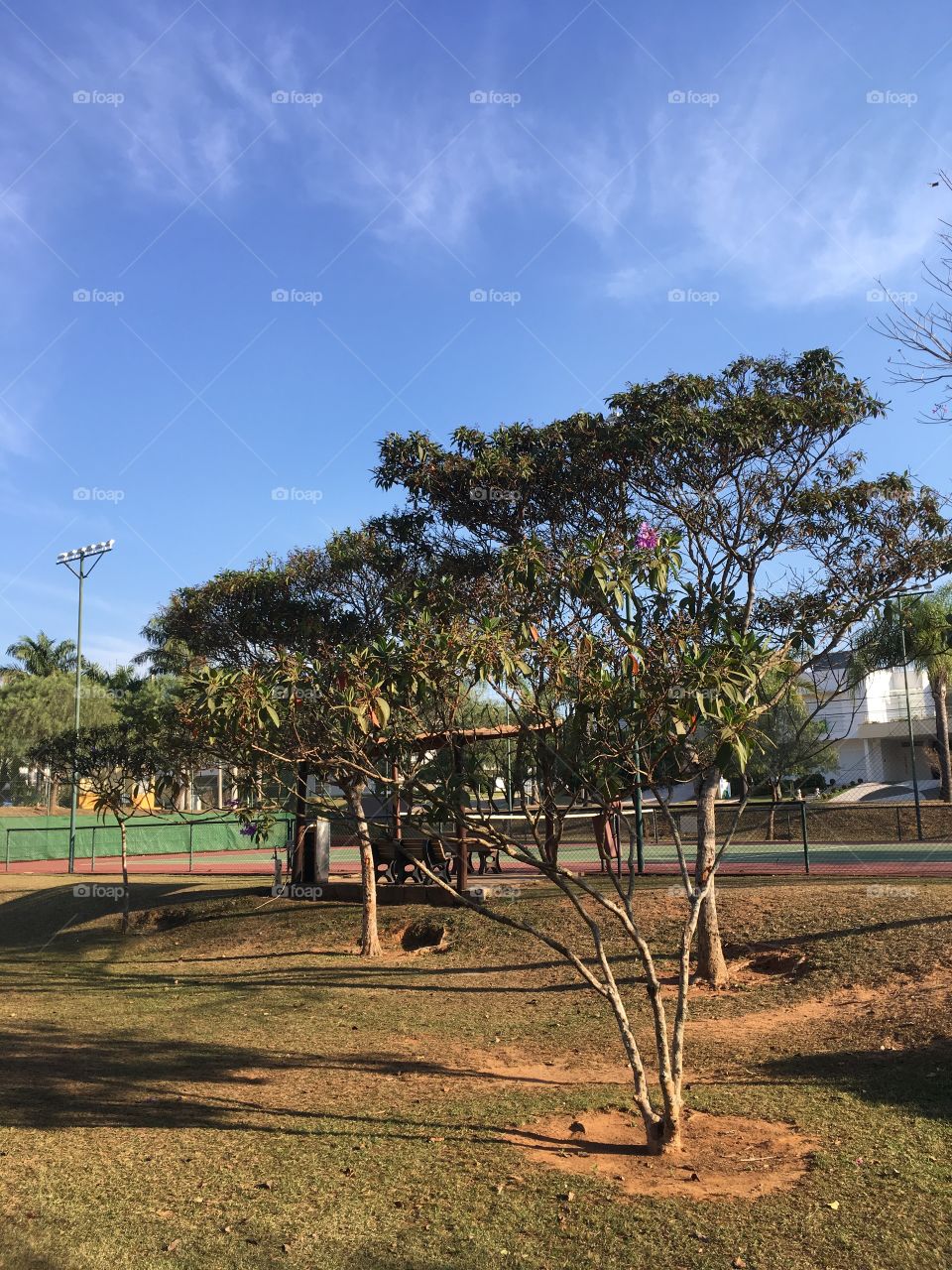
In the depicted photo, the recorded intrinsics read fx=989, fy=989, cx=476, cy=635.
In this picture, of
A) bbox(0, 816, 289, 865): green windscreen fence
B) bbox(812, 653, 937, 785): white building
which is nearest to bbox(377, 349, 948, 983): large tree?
bbox(0, 816, 289, 865): green windscreen fence

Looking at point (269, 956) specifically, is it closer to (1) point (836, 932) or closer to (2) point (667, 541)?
(1) point (836, 932)

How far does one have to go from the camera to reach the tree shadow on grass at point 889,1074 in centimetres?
749

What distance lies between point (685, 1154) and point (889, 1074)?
107 inches

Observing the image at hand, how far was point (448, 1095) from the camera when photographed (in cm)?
838

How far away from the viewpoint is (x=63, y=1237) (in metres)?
5.40

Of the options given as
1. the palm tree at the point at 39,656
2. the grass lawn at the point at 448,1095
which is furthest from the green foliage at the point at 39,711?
the grass lawn at the point at 448,1095

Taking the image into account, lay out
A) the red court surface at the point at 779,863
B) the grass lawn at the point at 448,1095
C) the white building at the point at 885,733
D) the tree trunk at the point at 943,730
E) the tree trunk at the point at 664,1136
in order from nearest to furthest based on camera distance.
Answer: the grass lawn at the point at 448,1095 < the tree trunk at the point at 664,1136 < the red court surface at the point at 779,863 < the tree trunk at the point at 943,730 < the white building at the point at 885,733

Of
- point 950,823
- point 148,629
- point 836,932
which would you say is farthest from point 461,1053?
point 148,629

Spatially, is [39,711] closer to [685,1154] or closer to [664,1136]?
[664,1136]

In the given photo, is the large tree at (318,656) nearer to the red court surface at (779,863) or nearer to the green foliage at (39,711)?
the red court surface at (779,863)

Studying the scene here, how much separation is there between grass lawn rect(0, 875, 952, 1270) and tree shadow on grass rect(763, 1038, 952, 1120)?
0.12 feet

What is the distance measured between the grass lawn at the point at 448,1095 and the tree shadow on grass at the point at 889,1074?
4 cm

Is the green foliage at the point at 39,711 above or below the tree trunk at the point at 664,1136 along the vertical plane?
above

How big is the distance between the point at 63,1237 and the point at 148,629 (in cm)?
6392
